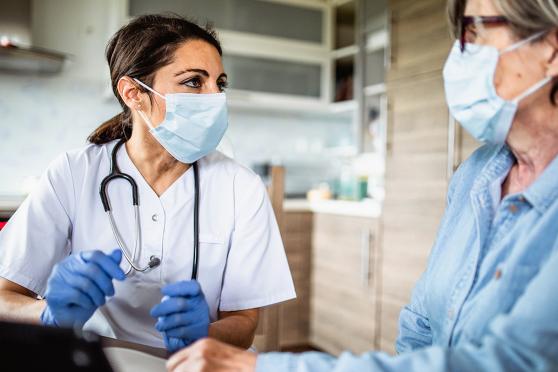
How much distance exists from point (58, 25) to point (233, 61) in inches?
45.0

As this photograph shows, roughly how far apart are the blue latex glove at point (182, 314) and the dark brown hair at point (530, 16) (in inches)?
26.6

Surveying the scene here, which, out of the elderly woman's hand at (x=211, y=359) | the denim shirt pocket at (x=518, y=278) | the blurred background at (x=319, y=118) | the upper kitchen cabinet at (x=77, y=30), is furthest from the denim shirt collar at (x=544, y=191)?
the upper kitchen cabinet at (x=77, y=30)

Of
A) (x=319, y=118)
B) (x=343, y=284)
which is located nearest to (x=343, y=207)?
(x=343, y=284)

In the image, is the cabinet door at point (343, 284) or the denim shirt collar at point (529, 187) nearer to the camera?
the denim shirt collar at point (529, 187)

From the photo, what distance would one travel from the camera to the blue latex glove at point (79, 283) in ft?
2.86

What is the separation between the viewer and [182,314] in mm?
876

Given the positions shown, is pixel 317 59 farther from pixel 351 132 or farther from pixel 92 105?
pixel 92 105

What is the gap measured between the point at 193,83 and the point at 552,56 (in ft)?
→ 2.56

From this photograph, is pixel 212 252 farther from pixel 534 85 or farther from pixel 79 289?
pixel 534 85

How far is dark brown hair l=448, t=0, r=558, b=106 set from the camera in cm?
79

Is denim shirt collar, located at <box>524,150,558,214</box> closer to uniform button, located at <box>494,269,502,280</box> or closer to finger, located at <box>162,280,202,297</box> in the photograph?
uniform button, located at <box>494,269,502,280</box>

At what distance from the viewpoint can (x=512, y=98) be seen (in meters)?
0.87

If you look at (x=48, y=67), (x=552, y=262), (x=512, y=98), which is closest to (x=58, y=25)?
(x=48, y=67)

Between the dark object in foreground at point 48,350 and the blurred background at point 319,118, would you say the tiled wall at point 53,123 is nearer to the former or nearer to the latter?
the blurred background at point 319,118
